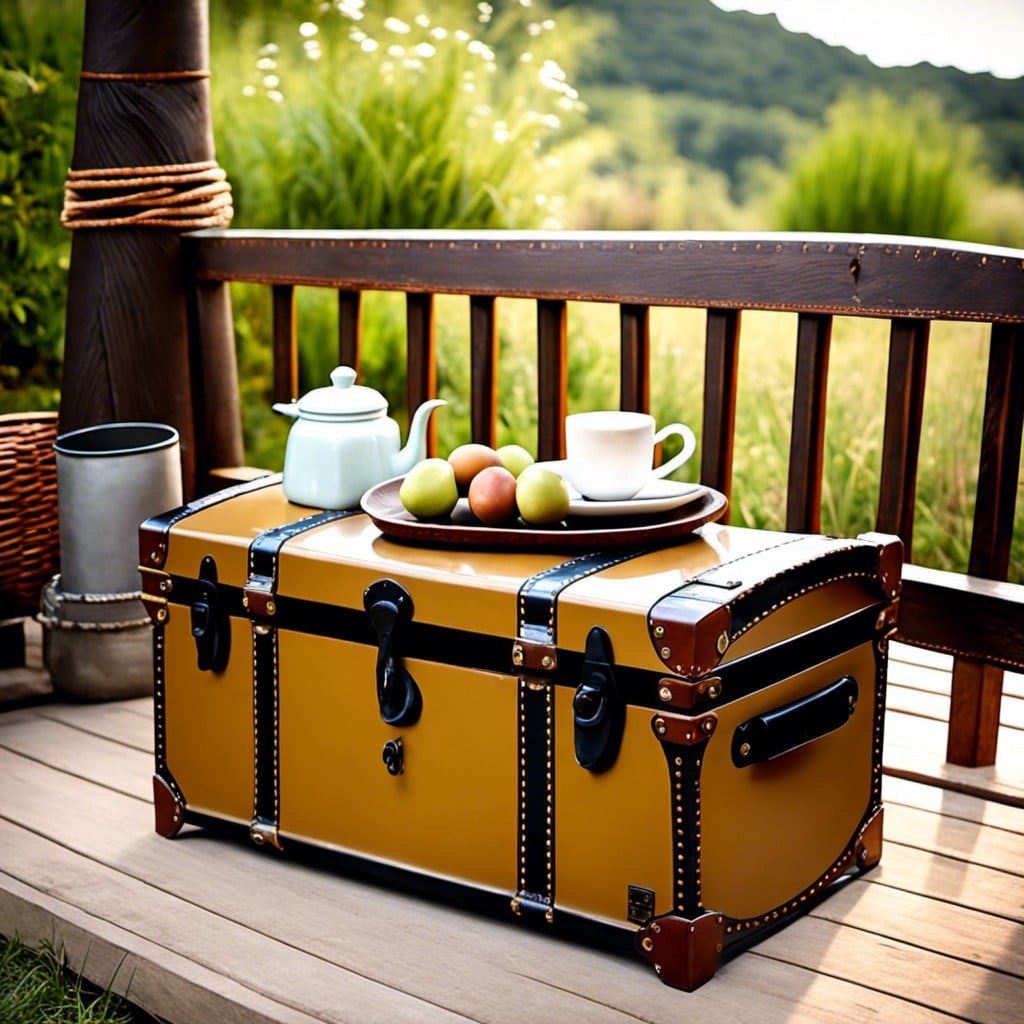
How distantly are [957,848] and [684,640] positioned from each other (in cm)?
82

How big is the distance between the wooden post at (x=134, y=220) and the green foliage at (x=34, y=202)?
2.27m

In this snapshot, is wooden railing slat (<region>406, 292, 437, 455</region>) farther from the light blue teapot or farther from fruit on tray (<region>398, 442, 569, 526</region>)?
fruit on tray (<region>398, 442, 569, 526</region>)

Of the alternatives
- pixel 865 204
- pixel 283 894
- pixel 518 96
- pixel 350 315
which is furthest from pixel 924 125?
pixel 283 894

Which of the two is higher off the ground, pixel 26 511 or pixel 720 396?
pixel 720 396

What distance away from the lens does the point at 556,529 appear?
77.7 inches

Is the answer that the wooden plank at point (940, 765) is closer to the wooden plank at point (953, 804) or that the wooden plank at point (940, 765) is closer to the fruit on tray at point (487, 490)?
A: the wooden plank at point (953, 804)

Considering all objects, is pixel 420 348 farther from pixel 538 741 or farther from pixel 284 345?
pixel 538 741

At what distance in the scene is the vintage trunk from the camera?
1732 mm

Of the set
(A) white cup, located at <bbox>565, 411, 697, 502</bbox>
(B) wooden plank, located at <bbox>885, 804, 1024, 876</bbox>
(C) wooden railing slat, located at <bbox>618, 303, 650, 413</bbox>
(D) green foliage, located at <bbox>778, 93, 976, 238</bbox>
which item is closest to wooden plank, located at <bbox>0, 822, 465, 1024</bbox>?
(A) white cup, located at <bbox>565, 411, 697, 502</bbox>

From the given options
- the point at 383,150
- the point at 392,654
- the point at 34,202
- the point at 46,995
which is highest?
the point at 383,150

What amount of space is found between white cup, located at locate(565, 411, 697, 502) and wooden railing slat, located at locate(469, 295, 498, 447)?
84cm

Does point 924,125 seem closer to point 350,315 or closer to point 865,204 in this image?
point 865,204

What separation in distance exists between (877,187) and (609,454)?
14.1 feet

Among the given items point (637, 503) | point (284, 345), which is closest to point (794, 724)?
point (637, 503)
